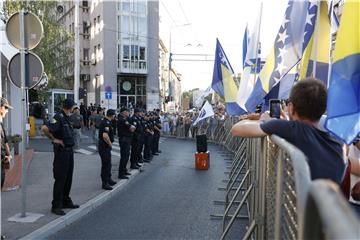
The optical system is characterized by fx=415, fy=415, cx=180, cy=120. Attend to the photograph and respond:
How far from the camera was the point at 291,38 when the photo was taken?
533cm

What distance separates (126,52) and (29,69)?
42.5 metres

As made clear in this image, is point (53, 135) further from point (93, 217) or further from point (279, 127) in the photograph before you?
point (279, 127)

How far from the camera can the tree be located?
23234 mm

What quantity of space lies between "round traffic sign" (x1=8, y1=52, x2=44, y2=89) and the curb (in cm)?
211

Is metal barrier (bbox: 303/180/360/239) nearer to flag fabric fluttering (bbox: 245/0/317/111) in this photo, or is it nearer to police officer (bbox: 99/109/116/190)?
flag fabric fluttering (bbox: 245/0/317/111)

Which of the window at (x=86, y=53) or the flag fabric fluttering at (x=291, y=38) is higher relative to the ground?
the window at (x=86, y=53)

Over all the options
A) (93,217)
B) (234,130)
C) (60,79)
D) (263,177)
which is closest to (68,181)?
(93,217)

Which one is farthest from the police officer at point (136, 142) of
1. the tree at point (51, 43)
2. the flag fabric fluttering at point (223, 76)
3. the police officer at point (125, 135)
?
the tree at point (51, 43)

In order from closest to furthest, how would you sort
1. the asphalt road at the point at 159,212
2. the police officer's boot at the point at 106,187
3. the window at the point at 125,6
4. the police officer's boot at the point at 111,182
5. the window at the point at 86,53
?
the asphalt road at the point at 159,212 → the police officer's boot at the point at 106,187 → the police officer's boot at the point at 111,182 → the window at the point at 125,6 → the window at the point at 86,53

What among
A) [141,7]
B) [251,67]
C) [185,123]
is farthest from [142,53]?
[251,67]

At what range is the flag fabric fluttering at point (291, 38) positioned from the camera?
524 cm

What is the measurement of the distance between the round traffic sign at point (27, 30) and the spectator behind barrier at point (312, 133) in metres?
4.74

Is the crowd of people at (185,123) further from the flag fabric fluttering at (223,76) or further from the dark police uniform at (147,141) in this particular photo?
the flag fabric fluttering at (223,76)

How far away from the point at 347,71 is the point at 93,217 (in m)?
5.17
